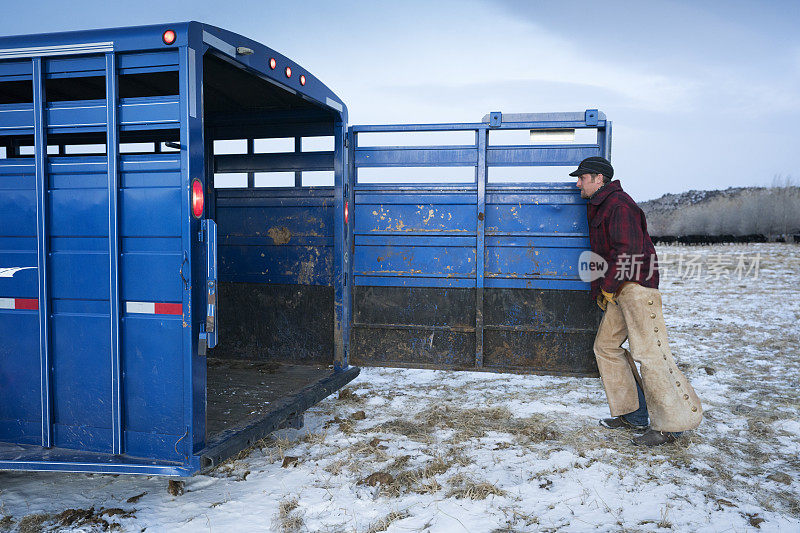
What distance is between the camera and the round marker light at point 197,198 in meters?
3.24

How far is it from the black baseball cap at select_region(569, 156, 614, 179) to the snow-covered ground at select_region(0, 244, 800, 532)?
234 cm

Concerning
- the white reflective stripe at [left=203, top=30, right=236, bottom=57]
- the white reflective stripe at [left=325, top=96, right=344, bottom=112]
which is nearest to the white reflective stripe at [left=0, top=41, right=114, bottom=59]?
the white reflective stripe at [left=203, top=30, right=236, bottom=57]

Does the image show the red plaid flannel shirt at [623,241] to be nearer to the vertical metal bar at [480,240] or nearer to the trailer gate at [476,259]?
the trailer gate at [476,259]

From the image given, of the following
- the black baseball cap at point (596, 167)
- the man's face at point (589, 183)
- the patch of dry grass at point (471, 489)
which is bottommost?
the patch of dry grass at point (471, 489)

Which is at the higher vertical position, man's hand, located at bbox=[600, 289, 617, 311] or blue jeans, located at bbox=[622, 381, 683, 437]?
man's hand, located at bbox=[600, 289, 617, 311]

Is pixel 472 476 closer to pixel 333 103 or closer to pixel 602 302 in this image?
pixel 602 302

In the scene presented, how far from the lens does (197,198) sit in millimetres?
3285

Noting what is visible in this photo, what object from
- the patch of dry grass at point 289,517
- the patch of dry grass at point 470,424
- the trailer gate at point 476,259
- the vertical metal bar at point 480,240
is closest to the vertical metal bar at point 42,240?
the patch of dry grass at point 289,517

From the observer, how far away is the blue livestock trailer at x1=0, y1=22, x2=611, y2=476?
332 cm

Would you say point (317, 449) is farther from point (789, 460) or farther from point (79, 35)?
point (789, 460)

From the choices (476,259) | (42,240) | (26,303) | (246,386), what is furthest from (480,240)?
Result: (26,303)

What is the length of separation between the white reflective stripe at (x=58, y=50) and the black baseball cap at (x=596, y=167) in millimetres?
3795

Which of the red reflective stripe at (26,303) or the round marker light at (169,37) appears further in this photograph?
the red reflective stripe at (26,303)

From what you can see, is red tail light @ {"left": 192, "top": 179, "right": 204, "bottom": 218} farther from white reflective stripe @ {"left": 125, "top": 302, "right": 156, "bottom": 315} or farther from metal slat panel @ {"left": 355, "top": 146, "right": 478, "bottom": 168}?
metal slat panel @ {"left": 355, "top": 146, "right": 478, "bottom": 168}
